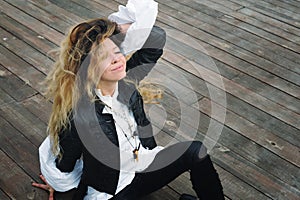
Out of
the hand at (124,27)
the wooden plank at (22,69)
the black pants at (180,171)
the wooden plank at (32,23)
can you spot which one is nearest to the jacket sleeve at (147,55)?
the hand at (124,27)

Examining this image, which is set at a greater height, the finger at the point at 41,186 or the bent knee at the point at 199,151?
the bent knee at the point at 199,151

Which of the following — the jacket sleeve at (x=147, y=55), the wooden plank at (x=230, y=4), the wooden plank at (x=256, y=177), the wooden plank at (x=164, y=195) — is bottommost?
the wooden plank at (x=164, y=195)

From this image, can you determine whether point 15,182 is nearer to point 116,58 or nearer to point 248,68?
point 116,58

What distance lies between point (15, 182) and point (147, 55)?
740mm

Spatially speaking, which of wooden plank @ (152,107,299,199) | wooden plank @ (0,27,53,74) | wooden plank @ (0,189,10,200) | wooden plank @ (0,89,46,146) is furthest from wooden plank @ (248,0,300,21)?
wooden plank @ (0,189,10,200)

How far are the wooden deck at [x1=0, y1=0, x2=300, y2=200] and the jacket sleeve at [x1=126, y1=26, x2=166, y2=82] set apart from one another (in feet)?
1.61

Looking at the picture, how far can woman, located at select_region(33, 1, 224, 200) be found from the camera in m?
1.33

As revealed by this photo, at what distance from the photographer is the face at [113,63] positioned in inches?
52.5

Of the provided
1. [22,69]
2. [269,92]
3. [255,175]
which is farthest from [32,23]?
[255,175]

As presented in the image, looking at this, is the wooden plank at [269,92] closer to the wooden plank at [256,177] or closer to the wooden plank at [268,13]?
the wooden plank at [256,177]

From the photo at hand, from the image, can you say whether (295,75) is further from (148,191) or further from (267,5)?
(148,191)

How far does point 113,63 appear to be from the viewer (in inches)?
53.1

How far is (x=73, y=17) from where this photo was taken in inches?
115

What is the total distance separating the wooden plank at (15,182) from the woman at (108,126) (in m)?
0.26
